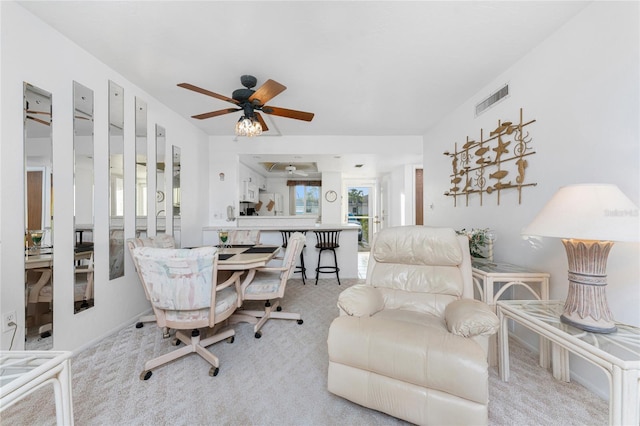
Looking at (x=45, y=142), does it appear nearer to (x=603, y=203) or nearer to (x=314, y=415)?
(x=314, y=415)

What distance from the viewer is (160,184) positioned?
3.09 meters

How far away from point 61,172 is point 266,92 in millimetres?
1747

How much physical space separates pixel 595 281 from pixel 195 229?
173 inches

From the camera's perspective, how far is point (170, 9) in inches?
65.8

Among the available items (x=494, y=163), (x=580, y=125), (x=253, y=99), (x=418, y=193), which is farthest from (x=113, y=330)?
(x=418, y=193)

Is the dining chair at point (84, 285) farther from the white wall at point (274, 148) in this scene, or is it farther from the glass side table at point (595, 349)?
the glass side table at point (595, 349)

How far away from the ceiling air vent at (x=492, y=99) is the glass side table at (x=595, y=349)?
6.39ft

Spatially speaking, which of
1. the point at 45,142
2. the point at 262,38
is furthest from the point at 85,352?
the point at 262,38

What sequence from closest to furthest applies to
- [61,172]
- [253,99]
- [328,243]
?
[61,172]
[253,99]
[328,243]

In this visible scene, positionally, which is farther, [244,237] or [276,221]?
[276,221]

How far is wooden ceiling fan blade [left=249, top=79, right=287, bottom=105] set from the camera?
6.65 feet

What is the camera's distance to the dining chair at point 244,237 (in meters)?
3.35

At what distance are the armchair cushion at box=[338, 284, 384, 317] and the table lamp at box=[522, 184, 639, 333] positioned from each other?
100 centimetres

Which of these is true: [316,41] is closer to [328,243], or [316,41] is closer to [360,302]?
[360,302]
